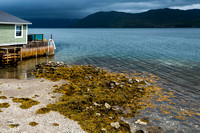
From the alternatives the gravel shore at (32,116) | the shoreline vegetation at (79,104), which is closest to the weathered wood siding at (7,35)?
the shoreline vegetation at (79,104)

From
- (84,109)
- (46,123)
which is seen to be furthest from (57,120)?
(84,109)

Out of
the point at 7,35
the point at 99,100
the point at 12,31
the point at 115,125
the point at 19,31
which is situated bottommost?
the point at 115,125

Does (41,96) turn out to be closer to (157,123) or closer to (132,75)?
(157,123)

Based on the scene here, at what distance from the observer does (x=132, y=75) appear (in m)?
28.4

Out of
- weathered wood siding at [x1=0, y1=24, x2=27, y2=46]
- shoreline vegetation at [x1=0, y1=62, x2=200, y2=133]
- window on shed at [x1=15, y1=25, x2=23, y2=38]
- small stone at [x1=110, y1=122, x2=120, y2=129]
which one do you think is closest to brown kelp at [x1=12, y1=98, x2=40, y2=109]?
shoreline vegetation at [x1=0, y1=62, x2=200, y2=133]

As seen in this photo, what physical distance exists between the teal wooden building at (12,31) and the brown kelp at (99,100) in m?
13.0

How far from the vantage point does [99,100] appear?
17203 millimetres

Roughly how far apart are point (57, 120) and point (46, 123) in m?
0.85

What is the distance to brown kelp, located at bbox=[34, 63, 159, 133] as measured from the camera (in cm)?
1352

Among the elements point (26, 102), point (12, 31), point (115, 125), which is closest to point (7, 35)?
point (12, 31)

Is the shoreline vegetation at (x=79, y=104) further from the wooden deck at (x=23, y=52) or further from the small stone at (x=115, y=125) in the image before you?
the wooden deck at (x=23, y=52)

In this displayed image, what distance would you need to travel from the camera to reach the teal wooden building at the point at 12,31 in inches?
1302

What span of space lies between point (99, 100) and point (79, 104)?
2.10m

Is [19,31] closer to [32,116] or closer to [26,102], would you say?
[26,102]
